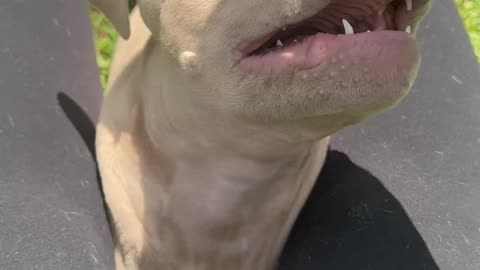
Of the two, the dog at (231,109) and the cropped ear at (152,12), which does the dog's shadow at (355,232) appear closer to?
the dog at (231,109)

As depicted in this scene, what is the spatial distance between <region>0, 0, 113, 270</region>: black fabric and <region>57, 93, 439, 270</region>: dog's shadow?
0.05 m

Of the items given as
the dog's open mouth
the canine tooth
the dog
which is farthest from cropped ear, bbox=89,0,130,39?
the canine tooth

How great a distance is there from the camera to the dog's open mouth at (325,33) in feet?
2.48

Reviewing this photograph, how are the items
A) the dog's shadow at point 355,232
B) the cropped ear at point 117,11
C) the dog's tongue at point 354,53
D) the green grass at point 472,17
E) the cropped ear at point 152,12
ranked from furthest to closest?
the green grass at point 472,17 < the dog's shadow at point 355,232 < the cropped ear at point 117,11 < the cropped ear at point 152,12 < the dog's tongue at point 354,53

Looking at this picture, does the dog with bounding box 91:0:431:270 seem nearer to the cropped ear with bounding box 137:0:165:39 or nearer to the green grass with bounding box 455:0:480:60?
the cropped ear with bounding box 137:0:165:39

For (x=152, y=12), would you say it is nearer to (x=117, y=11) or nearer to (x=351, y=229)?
(x=117, y=11)

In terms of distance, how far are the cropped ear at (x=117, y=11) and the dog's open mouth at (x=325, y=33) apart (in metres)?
0.34

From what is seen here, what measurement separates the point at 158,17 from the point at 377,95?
14.9 inches

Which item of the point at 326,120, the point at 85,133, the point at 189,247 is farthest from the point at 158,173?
the point at 326,120

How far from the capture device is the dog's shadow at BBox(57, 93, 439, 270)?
120 cm

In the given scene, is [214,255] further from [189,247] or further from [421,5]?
[421,5]

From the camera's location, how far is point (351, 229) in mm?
1234

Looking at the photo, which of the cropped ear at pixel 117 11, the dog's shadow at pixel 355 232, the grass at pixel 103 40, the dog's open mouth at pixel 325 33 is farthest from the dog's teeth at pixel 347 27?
the grass at pixel 103 40

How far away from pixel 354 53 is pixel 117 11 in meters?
0.50
